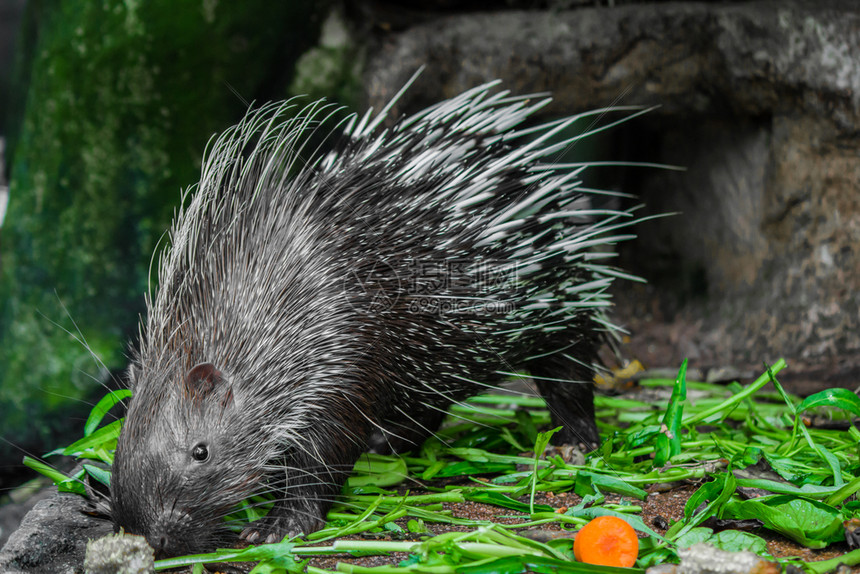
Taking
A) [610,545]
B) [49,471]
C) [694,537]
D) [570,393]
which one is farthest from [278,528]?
[570,393]

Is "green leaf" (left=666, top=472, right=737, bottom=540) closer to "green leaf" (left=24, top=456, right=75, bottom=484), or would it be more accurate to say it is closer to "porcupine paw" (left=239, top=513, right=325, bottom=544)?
"porcupine paw" (left=239, top=513, right=325, bottom=544)

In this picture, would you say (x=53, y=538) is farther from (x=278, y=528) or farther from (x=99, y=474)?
(x=278, y=528)

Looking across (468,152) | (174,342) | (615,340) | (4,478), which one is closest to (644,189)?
(615,340)

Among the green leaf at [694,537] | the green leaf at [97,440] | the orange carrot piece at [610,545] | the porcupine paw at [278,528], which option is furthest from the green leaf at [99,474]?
the green leaf at [694,537]

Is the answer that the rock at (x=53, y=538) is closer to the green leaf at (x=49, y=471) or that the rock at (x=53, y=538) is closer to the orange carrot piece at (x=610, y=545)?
the green leaf at (x=49, y=471)

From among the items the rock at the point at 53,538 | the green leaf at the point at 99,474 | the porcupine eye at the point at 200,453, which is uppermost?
the porcupine eye at the point at 200,453

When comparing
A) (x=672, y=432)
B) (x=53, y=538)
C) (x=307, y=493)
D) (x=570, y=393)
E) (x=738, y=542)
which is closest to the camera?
(x=738, y=542)

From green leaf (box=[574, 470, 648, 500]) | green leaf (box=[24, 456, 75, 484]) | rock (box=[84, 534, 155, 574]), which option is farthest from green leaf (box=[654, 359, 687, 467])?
green leaf (box=[24, 456, 75, 484])
